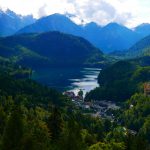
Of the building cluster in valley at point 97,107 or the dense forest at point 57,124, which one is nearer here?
the dense forest at point 57,124

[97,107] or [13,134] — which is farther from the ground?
[13,134]

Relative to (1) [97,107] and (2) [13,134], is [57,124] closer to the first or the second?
(2) [13,134]

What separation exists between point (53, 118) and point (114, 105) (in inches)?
5464

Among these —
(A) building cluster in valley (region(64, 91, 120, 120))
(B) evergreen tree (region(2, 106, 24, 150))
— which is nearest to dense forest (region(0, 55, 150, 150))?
(B) evergreen tree (region(2, 106, 24, 150))

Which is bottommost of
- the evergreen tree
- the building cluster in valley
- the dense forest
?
the building cluster in valley

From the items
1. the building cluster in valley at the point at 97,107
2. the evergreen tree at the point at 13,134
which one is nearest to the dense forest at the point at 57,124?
the evergreen tree at the point at 13,134

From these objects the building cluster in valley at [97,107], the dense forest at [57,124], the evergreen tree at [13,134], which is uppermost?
the evergreen tree at [13,134]

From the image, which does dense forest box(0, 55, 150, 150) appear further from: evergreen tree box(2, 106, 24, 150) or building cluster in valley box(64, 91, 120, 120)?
building cluster in valley box(64, 91, 120, 120)

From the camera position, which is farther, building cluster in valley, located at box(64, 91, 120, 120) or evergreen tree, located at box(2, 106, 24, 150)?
building cluster in valley, located at box(64, 91, 120, 120)

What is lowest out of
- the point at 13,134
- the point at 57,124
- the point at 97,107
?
the point at 97,107

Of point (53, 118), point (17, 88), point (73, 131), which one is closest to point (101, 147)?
point (53, 118)

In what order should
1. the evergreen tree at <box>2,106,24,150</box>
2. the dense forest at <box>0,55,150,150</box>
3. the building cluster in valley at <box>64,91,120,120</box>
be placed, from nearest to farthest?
the evergreen tree at <box>2,106,24,150</box>, the dense forest at <box>0,55,150,150</box>, the building cluster in valley at <box>64,91,120,120</box>

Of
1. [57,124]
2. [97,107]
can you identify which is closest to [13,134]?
[57,124]

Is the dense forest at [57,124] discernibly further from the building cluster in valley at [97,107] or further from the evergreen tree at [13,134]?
the building cluster in valley at [97,107]
